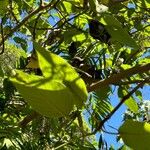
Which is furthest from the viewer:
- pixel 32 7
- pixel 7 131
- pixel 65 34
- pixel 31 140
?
pixel 32 7

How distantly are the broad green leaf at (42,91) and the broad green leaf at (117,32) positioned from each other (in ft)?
0.50

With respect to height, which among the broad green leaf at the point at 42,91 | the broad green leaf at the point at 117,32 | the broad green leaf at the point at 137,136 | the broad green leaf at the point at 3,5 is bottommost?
the broad green leaf at the point at 137,136

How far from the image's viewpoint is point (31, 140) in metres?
1.26

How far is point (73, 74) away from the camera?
0.63 meters

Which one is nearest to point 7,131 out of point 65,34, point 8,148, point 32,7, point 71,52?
point 8,148

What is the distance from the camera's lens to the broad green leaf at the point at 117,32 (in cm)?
74

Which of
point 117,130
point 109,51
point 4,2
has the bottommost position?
point 117,130

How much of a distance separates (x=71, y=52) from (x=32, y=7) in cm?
32

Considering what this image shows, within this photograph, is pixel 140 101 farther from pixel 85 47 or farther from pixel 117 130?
pixel 117 130

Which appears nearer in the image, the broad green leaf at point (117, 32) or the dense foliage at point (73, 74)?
the dense foliage at point (73, 74)

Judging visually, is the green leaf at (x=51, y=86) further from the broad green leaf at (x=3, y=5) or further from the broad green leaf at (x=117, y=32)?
the broad green leaf at (x=3, y=5)

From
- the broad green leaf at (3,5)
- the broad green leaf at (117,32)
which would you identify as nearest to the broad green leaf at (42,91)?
the broad green leaf at (117,32)

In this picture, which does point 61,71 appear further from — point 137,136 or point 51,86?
point 137,136

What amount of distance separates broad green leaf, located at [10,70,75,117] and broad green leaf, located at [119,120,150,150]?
8cm
